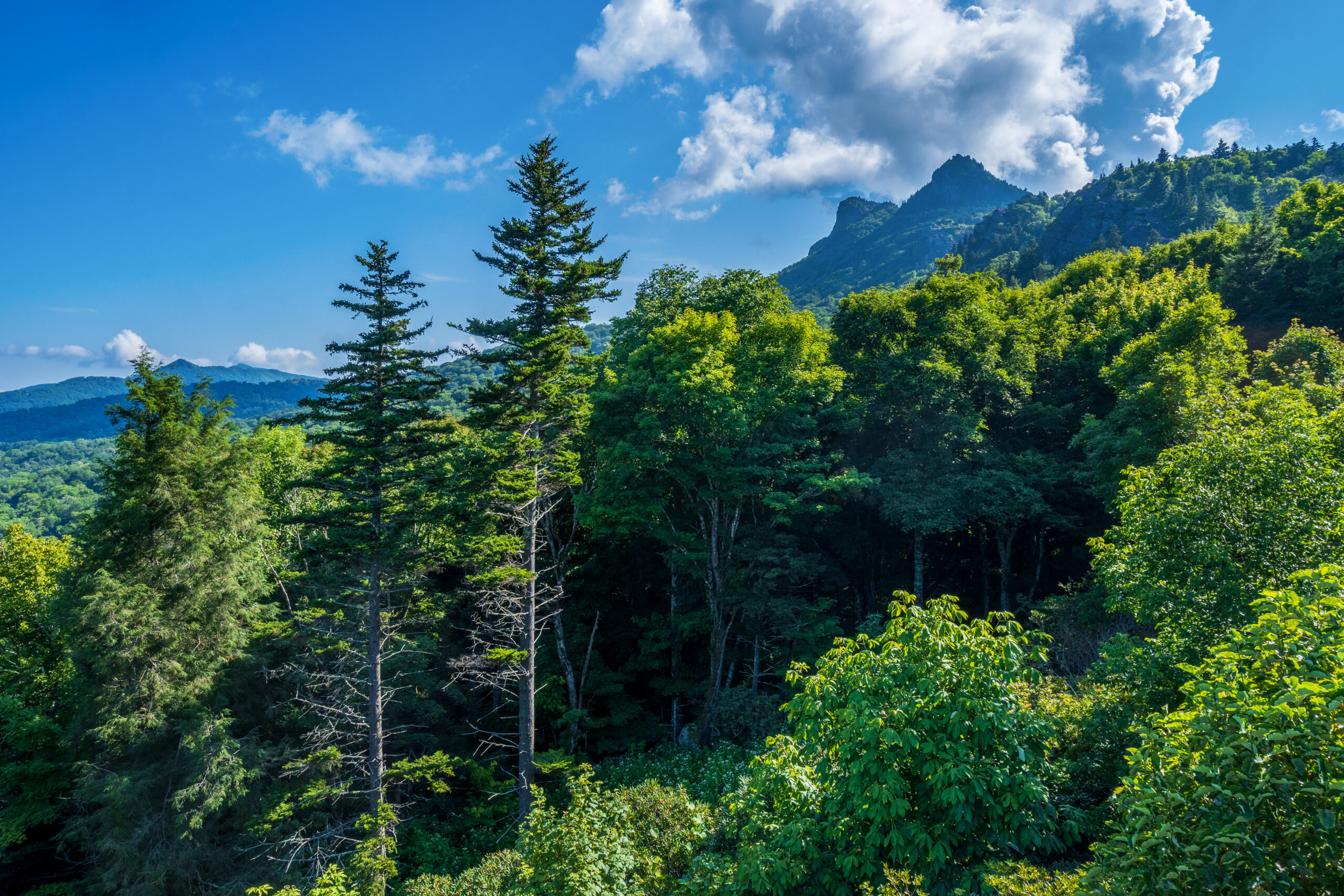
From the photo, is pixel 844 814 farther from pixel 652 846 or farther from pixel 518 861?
pixel 518 861

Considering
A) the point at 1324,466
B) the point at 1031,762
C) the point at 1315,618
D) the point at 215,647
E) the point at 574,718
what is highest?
the point at 1324,466

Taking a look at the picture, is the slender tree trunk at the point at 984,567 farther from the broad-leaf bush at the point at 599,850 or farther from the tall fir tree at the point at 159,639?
the tall fir tree at the point at 159,639

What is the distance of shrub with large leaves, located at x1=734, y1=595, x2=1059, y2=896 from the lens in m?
5.80

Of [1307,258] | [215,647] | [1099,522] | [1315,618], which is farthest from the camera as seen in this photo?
[1307,258]

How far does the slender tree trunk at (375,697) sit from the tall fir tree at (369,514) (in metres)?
0.03

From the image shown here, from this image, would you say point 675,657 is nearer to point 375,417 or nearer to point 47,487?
point 375,417

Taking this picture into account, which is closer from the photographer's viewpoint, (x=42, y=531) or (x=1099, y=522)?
(x=1099, y=522)

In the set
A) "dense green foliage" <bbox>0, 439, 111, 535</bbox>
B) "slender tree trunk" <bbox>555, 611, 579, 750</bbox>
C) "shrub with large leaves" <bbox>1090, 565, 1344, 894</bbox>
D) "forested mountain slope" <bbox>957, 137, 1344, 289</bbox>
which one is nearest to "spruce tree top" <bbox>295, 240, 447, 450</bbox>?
"slender tree trunk" <bbox>555, 611, 579, 750</bbox>

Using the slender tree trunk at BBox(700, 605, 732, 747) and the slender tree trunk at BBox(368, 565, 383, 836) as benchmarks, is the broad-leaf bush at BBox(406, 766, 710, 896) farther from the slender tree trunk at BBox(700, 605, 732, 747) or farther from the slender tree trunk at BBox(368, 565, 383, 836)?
the slender tree trunk at BBox(700, 605, 732, 747)

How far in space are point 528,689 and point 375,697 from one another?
13.2 feet

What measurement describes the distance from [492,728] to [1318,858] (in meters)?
22.8

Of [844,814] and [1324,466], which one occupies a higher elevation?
[1324,466]

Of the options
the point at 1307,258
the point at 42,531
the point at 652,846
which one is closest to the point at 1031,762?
the point at 652,846

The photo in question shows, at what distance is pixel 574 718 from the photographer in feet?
61.0
